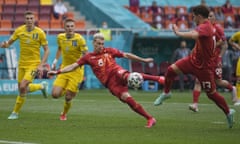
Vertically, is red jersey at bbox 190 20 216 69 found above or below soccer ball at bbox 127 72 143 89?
above

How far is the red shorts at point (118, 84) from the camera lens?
51.8ft

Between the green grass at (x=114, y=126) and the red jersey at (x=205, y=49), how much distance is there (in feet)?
4.24

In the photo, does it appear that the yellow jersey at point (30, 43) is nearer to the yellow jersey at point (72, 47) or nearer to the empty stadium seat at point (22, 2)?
the yellow jersey at point (72, 47)

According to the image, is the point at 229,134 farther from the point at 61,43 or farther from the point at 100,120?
the point at 61,43

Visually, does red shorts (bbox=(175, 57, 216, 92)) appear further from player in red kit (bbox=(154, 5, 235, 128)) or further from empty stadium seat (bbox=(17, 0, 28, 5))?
empty stadium seat (bbox=(17, 0, 28, 5))

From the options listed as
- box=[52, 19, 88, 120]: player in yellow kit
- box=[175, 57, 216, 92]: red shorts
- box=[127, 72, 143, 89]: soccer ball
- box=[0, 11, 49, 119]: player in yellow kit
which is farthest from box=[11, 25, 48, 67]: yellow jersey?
box=[175, 57, 216, 92]: red shorts

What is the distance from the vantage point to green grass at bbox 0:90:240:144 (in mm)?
13664

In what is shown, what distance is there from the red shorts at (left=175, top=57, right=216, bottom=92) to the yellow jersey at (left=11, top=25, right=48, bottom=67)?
457cm

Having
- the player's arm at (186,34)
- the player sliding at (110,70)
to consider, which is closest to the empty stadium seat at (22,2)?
the player sliding at (110,70)

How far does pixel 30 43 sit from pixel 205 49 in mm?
5401

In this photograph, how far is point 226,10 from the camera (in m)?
41.1

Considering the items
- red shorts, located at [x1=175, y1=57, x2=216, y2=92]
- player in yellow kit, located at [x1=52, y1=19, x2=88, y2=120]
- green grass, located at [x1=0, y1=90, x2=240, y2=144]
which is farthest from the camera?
player in yellow kit, located at [x1=52, y1=19, x2=88, y2=120]

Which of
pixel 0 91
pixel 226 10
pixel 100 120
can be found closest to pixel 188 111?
pixel 100 120

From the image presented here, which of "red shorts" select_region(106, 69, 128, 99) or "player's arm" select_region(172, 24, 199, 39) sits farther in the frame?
"red shorts" select_region(106, 69, 128, 99)
